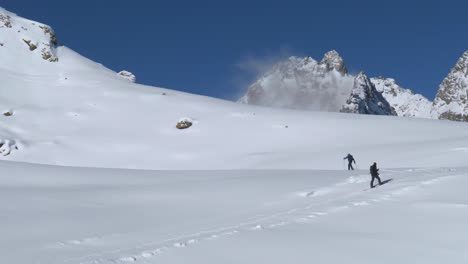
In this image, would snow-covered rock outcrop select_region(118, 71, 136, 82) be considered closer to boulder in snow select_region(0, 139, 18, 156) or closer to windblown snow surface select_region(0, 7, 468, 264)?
windblown snow surface select_region(0, 7, 468, 264)

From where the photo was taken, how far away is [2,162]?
24516 mm

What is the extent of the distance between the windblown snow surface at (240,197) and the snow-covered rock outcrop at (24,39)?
1183 inches

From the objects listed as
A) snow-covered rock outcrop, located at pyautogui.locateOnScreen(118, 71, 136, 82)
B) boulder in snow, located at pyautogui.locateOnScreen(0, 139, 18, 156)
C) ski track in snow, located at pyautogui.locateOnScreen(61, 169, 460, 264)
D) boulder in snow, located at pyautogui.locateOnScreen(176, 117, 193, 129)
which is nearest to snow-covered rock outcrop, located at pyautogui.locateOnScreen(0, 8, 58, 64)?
snow-covered rock outcrop, located at pyautogui.locateOnScreen(118, 71, 136, 82)

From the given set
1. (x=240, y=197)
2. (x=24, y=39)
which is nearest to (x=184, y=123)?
(x=240, y=197)

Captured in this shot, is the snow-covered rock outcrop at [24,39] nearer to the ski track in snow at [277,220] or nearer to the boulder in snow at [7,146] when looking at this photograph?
the boulder in snow at [7,146]

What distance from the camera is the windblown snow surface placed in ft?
34.1

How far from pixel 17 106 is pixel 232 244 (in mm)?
57505

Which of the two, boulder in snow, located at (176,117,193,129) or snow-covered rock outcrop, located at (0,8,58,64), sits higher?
snow-covered rock outcrop, located at (0,8,58,64)

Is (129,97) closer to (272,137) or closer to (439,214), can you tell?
(272,137)

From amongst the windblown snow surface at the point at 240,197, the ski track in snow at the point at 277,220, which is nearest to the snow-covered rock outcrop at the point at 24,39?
the windblown snow surface at the point at 240,197

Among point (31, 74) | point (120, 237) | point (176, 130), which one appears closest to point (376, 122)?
point (176, 130)

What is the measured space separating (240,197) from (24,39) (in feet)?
247

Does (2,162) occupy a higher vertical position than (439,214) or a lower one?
higher

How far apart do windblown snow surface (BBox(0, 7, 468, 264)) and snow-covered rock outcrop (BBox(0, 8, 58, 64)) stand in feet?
98.6
